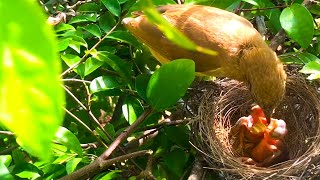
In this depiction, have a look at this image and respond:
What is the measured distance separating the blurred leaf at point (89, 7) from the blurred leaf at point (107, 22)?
5 cm

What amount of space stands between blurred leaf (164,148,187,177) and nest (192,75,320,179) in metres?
0.18

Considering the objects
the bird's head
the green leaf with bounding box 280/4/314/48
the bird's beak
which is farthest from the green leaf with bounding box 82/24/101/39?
the bird's beak

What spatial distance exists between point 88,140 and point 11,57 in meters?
2.31

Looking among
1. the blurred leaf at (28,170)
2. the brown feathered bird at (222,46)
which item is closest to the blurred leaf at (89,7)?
the brown feathered bird at (222,46)

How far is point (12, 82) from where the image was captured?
0.23m

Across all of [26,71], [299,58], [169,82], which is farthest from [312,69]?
[26,71]

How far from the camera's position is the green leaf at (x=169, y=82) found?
1999 mm

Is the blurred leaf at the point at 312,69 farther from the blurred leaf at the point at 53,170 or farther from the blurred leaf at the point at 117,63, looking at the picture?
the blurred leaf at the point at 53,170

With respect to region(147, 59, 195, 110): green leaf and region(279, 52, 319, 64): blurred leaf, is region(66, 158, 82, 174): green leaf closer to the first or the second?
region(147, 59, 195, 110): green leaf

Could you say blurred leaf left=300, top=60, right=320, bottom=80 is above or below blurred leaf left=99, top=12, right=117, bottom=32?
below

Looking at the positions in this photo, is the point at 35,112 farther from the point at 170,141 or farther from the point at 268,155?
the point at 268,155

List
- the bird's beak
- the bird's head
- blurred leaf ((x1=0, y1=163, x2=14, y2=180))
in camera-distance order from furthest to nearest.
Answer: the bird's beak → the bird's head → blurred leaf ((x1=0, y1=163, x2=14, y2=180))

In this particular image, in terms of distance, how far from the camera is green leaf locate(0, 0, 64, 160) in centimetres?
23

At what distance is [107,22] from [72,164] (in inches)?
32.4
